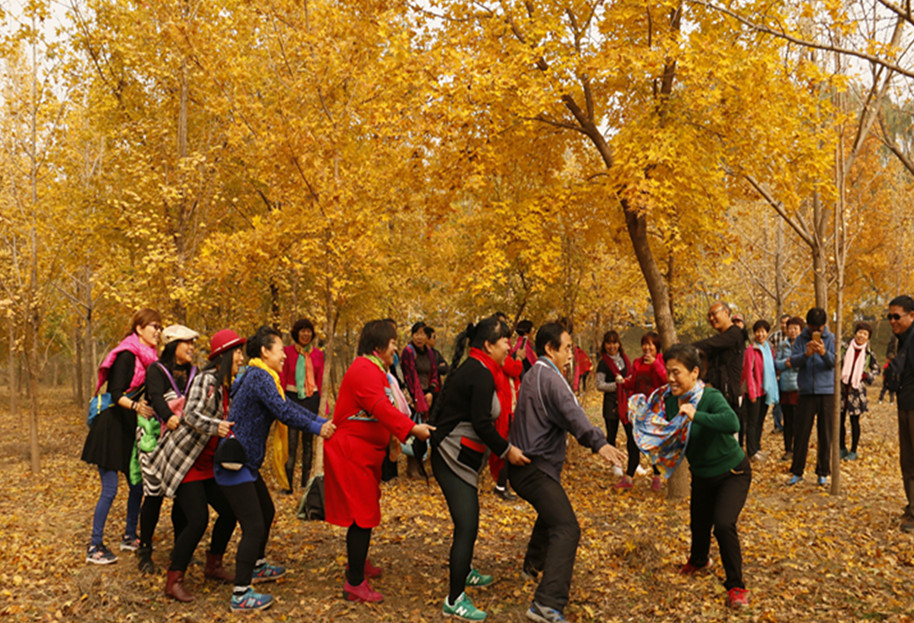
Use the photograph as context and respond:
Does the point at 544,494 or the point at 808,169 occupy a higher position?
the point at 808,169

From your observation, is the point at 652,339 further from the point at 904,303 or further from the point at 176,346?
the point at 176,346

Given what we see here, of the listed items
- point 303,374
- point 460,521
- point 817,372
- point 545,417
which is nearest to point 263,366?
point 460,521

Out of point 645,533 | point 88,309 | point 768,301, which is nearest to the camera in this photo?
point 645,533

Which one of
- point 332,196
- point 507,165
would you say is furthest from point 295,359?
point 507,165

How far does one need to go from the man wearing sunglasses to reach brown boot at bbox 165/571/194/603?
645cm

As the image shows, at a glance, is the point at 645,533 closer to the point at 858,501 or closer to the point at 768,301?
the point at 858,501

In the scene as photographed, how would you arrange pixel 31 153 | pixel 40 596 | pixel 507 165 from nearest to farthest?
pixel 40 596 < pixel 507 165 < pixel 31 153

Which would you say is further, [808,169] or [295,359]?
[295,359]

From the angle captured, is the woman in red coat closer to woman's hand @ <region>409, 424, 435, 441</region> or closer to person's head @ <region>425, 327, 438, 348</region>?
woman's hand @ <region>409, 424, 435, 441</region>

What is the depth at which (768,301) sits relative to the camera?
21.3 m

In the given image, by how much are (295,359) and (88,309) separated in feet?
30.5

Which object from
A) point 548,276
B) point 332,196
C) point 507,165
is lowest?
point 548,276

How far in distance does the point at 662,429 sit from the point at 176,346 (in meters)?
3.91

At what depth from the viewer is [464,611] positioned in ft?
14.8
